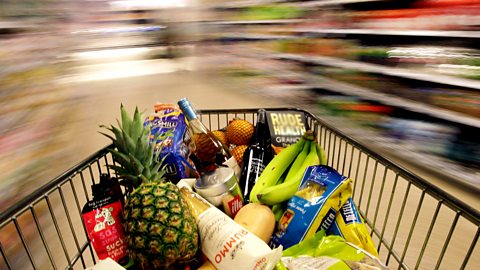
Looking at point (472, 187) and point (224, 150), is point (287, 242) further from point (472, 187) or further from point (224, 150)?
point (472, 187)

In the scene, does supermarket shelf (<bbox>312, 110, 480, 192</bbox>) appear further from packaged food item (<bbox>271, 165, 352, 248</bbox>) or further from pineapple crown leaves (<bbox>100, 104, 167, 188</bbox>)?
pineapple crown leaves (<bbox>100, 104, 167, 188</bbox>)

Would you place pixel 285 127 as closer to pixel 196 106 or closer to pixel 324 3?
pixel 324 3

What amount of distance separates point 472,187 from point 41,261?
2.82 metres

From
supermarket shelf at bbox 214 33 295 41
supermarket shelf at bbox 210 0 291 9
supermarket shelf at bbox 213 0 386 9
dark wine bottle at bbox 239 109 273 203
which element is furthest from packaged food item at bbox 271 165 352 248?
supermarket shelf at bbox 210 0 291 9

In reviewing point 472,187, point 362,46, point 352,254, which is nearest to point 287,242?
point 352,254

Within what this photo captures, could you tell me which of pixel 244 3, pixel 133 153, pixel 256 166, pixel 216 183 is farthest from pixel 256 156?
pixel 244 3

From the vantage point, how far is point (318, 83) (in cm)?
357

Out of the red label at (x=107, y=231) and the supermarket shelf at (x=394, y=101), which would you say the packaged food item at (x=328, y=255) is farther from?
the supermarket shelf at (x=394, y=101)

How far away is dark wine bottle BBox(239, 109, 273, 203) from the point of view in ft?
3.91

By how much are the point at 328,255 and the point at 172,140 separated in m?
0.74

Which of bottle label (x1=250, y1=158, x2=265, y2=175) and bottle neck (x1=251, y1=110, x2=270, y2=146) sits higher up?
bottle neck (x1=251, y1=110, x2=270, y2=146)

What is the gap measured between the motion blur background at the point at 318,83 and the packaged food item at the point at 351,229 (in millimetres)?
1520

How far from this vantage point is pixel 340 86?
10.4 ft

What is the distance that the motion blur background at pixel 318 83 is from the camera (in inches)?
70.0
